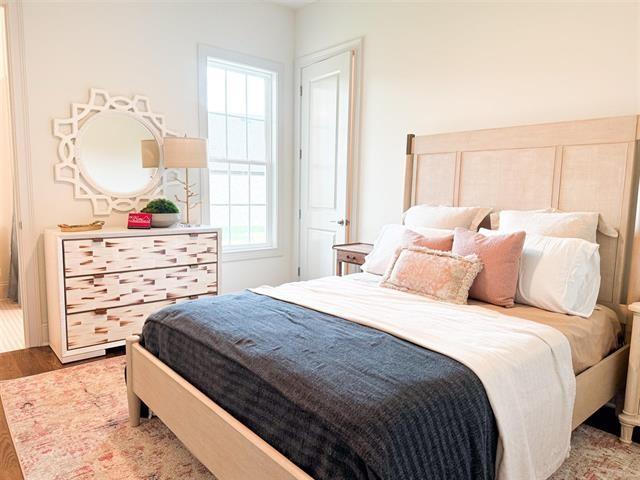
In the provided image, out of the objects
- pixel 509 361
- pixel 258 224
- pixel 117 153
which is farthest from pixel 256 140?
pixel 509 361

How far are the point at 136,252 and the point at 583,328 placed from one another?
2823mm

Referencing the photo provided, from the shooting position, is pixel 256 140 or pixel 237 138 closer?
pixel 237 138

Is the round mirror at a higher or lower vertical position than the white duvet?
higher

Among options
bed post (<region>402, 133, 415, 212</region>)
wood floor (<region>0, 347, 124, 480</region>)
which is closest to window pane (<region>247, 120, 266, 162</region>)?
bed post (<region>402, 133, 415, 212</region>)

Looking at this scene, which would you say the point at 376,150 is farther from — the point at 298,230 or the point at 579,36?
the point at 579,36

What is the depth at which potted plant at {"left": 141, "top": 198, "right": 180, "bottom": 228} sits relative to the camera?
11.2 ft

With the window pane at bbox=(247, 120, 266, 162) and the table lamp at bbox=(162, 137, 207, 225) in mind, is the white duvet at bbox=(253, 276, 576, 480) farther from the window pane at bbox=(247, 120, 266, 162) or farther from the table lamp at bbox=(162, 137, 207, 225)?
the window pane at bbox=(247, 120, 266, 162)

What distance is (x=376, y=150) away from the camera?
383 cm

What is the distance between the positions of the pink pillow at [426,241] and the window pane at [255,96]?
244 cm

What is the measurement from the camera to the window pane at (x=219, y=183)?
4.22 metres

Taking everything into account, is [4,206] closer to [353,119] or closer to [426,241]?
[353,119]

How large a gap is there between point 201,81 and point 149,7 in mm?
683

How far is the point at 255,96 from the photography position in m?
4.46

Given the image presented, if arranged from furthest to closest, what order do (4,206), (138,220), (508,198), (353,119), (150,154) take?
1. (4,206)
2. (353,119)
3. (150,154)
4. (138,220)
5. (508,198)
